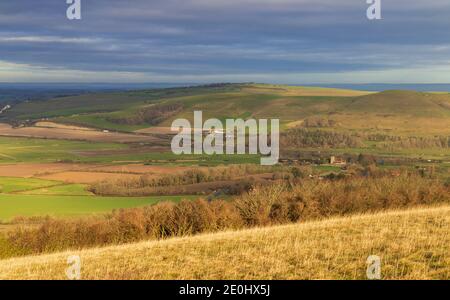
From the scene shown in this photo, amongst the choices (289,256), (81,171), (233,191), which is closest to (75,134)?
(81,171)

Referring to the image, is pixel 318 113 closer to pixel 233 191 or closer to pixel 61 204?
pixel 233 191

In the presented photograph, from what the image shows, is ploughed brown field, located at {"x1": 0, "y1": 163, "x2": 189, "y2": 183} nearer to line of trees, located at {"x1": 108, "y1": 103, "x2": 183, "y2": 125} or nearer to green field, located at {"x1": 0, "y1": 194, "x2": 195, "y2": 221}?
green field, located at {"x1": 0, "y1": 194, "x2": 195, "y2": 221}

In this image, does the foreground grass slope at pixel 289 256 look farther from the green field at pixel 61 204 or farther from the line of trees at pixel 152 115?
the line of trees at pixel 152 115

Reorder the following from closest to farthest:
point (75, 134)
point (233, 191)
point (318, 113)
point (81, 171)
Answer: point (233, 191) < point (81, 171) < point (75, 134) < point (318, 113)

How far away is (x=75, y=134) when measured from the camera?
492 feet

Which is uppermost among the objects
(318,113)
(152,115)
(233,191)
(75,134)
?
(318,113)

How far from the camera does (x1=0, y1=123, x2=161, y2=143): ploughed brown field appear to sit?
139000 millimetres

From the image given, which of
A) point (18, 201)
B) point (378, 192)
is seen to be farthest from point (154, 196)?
point (378, 192)

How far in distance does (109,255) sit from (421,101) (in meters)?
173

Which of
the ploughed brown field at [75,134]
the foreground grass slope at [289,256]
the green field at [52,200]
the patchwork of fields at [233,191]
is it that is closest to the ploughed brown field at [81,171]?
the patchwork of fields at [233,191]

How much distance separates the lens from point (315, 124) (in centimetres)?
15600

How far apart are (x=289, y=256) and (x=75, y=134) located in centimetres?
14125

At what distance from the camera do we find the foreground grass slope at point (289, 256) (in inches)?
562

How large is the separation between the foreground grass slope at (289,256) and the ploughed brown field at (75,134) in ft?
384
